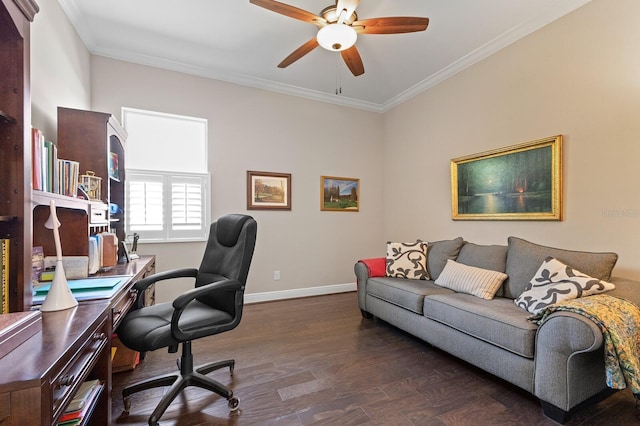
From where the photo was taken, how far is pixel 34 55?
1.93 metres

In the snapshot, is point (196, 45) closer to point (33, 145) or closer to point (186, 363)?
point (33, 145)

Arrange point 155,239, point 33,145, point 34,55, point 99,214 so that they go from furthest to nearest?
point 155,239 → point 99,214 → point 34,55 → point 33,145

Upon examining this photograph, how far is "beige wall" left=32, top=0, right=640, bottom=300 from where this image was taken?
7.27 feet

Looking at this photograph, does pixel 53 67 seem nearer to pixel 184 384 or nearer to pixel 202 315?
pixel 202 315

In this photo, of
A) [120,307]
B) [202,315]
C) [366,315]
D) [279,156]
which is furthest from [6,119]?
[366,315]

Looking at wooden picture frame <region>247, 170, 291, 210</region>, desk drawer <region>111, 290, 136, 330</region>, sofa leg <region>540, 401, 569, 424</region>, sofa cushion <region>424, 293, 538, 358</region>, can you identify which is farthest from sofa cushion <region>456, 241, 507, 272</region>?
desk drawer <region>111, 290, 136, 330</region>

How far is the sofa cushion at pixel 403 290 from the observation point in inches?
102

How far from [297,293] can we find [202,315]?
93.6 inches

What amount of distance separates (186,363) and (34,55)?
2.25 m

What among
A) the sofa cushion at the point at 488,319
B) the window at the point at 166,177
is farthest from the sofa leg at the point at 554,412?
the window at the point at 166,177

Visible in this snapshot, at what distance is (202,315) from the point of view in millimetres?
1720

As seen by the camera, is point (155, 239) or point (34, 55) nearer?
point (34, 55)

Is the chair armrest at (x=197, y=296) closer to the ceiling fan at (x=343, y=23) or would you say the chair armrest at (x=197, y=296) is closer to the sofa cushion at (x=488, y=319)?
the sofa cushion at (x=488, y=319)

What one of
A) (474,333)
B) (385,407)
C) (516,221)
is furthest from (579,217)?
(385,407)
